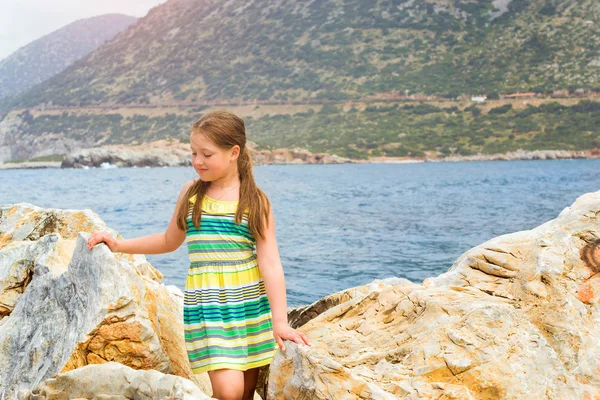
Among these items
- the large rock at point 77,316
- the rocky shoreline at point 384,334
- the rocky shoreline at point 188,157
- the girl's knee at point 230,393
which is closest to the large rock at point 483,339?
the rocky shoreline at point 384,334

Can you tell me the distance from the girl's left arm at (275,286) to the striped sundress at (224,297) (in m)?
0.08

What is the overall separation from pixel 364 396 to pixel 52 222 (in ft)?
12.8

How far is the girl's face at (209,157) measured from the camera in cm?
335

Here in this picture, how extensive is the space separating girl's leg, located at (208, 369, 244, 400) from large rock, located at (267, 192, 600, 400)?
157 millimetres

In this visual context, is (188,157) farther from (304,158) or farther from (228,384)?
(228,384)

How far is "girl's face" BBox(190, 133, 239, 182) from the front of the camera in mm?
3350

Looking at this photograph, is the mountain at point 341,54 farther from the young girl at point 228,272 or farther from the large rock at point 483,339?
the young girl at point 228,272

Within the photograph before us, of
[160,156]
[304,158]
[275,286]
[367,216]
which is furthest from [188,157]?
[275,286]

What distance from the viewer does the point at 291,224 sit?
2492cm

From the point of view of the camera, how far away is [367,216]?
2781 centimetres

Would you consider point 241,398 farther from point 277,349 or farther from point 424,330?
point 424,330

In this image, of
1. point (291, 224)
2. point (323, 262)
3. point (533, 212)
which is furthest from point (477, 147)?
point (323, 262)

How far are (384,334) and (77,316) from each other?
67.7 inches

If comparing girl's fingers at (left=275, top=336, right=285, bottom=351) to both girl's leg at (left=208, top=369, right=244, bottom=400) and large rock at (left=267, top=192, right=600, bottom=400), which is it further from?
girl's leg at (left=208, top=369, right=244, bottom=400)
